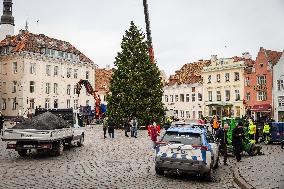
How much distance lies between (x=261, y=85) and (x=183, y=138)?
48292 mm

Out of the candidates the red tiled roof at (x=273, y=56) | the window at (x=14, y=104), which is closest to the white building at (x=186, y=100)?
the red tiled roof at (x=273, y=56)

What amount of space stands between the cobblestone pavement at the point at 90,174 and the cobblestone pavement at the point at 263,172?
0.61 metres

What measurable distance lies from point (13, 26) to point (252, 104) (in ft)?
166

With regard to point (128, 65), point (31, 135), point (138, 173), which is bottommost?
point (138, 173)

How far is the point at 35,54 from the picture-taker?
2295 inches

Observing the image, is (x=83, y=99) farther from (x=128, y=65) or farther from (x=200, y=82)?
(x=128, y=65)

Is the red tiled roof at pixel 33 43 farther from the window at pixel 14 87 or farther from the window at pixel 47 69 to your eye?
the window at pixel 14 87

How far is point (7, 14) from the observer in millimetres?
72562

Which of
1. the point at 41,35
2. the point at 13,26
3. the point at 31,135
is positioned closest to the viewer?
the point at 31,135

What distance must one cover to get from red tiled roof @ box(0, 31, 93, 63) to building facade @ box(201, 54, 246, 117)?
88.5ft

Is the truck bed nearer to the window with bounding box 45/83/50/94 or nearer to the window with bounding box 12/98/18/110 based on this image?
the window with bounding box 12/98/18/110

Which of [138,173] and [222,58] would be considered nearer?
[138,173]

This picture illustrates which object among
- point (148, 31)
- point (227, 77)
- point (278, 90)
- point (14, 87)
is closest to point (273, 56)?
point (278, 90)

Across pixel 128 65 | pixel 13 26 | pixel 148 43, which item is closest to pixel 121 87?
pixel 128 65
